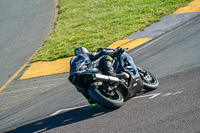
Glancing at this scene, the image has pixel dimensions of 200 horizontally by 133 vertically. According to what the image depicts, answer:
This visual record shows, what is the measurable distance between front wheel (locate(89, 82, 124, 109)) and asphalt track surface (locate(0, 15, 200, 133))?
220 mm

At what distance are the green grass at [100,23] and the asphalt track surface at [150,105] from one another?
332 cm

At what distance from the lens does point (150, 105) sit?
328 inches

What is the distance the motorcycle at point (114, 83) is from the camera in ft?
27.2

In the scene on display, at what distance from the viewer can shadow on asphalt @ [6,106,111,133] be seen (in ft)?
29.4

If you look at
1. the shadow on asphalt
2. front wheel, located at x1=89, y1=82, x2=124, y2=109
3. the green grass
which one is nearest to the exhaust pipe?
front wheel, located at x1=89, y1=82, x2=124, y2=109

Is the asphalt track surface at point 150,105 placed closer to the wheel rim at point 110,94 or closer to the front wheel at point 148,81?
the front wheel at point 148,81

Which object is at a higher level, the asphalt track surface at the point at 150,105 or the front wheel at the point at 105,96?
the front wheel at the point at 105,96

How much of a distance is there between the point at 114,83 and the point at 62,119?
180cm

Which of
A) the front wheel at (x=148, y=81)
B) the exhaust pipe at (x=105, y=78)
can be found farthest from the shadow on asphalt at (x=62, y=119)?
the front wheel at (x=148, y=81)

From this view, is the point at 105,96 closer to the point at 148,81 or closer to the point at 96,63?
the point at 96,63

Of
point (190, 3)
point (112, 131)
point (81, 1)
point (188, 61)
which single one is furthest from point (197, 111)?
point (81, 1)

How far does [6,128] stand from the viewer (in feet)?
34.7

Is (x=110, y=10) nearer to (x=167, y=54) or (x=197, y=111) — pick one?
(x=167, y=54)

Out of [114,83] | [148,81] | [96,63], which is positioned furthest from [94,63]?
[148,81]
